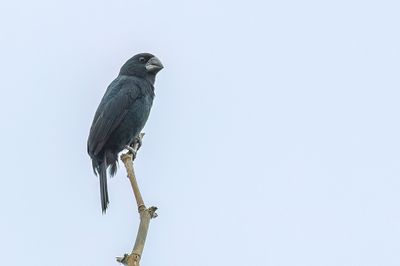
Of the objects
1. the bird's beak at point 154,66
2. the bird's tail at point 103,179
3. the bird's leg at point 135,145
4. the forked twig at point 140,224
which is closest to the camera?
the forked twig at point 140,224

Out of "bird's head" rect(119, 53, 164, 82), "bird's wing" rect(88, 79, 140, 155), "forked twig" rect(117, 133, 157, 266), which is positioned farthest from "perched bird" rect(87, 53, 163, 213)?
"forked twig" rect(117, 133, 157, 266)

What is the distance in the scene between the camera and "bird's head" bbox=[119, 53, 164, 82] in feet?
30.5

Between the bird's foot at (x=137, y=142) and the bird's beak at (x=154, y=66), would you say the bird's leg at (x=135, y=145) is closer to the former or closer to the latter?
the bird's foot at (x=137, y=142)

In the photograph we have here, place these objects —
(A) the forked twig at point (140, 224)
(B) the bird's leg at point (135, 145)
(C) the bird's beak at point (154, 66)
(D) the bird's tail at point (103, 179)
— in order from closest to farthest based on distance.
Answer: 1. (A) the forked twig at point (140, 224)
2. (D) the bird's tail at point (103, 179)
3. (B) the bird's leg at point (135, 145)
4. (C) the bird's beak at point (154, 66)

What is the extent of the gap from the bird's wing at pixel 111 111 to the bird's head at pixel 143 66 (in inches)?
14.8

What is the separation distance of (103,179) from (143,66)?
2136 millimetres

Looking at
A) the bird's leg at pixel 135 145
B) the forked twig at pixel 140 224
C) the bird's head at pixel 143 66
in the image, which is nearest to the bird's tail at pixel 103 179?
the bird's leg at pixel 135 145

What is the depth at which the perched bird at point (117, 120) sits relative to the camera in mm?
8078

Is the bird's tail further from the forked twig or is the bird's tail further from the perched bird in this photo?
the forked twig

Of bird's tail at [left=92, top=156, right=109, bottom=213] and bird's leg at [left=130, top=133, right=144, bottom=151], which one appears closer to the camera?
bird's tail at [left=92, top=156, right=109, bottom=213]

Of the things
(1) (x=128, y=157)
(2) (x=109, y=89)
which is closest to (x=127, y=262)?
(1) (x=128, y=157)

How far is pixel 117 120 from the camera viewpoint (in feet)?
27.2

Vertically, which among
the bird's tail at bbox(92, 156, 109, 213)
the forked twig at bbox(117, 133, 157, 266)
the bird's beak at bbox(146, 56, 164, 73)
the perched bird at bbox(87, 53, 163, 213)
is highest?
the bird's beak at bbox(146, 56, 164, 73)

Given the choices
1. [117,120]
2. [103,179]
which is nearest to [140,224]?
[103,179]
